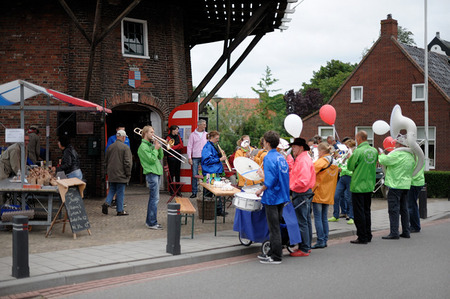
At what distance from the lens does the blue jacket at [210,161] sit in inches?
466

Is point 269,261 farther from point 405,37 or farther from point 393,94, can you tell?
point 405,37

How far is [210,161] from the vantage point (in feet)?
38.8

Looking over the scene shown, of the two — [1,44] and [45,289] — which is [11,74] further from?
[45,289]

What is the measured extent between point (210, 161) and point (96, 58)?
6219mm

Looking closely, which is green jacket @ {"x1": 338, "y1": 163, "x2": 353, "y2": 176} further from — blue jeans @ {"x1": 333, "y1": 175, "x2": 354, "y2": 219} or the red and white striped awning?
the red and white striped awning

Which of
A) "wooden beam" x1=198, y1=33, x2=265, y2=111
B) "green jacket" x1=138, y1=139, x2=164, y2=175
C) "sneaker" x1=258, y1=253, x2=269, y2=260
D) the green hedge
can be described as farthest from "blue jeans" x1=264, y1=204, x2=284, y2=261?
the green hedge

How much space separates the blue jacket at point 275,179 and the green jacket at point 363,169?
91.0 inches

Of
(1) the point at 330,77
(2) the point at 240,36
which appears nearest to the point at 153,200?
(2) the point at 240,36

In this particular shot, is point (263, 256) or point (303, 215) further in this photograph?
point (303, 215)

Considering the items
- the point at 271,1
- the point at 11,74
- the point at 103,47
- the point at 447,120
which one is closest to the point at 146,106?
the point at 103,47

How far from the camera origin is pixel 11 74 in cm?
1551

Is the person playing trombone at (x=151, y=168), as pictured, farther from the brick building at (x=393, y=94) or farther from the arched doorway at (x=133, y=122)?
the brick building at (x=393, y=94)

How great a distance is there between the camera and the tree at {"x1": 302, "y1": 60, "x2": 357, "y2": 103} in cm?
6594

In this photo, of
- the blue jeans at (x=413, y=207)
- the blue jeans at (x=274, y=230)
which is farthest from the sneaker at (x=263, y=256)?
the blue jeans at (x=413, y=207)
